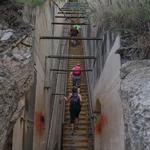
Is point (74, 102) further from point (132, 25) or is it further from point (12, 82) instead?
point (12, 82)

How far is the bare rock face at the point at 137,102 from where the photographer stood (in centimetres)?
480

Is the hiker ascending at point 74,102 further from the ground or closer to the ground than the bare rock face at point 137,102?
further from the ground

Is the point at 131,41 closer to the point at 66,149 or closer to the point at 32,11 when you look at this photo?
the point at 32,11

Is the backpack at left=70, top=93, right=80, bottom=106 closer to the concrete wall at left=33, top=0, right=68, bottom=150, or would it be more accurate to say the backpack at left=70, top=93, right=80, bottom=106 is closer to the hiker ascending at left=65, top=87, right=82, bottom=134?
the hiker ascending at left=65, top=87, right=82, bottom=134

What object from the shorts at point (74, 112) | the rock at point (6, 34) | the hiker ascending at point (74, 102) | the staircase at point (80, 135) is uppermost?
the rock at point (6, 34)

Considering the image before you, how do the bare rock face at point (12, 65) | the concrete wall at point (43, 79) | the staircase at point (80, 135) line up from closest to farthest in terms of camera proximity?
the bare rock face at point (12, 65), the concrete wall at point (43, 79), the staircase at point (80, 135)

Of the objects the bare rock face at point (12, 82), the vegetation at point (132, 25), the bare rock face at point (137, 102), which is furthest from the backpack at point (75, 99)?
the bare rock face at point (137, 102)

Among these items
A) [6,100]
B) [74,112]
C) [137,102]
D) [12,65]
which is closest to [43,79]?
[74,112]

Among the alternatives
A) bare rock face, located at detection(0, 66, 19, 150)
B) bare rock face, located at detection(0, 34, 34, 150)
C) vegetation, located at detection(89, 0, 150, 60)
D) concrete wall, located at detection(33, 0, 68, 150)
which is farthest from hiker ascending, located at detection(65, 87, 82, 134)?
bare rock face, located at detection(0, 66, 19, 150)

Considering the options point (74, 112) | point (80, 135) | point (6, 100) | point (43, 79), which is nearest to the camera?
point (6, 100)

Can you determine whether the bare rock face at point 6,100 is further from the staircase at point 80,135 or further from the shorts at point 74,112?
the staircase at point 80,135

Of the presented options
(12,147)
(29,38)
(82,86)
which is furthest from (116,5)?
(82,86)

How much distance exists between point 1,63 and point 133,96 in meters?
2.15

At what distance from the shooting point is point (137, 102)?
17.1 feet
